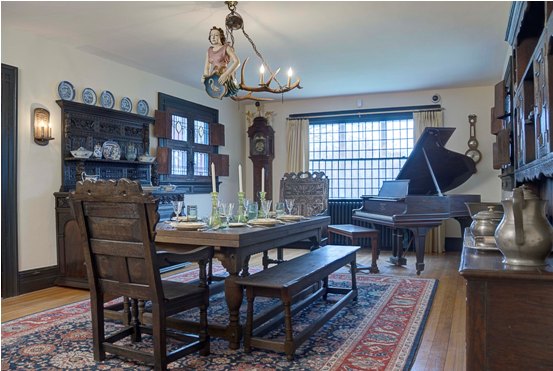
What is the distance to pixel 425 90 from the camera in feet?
23.5

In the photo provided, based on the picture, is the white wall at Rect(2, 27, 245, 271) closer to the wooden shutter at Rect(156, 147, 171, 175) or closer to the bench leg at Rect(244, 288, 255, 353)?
the wooden shutter at Rect(156, 147, 171, 175)

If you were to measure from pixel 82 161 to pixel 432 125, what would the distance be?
17.6 ft

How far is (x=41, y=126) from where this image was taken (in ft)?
14.5

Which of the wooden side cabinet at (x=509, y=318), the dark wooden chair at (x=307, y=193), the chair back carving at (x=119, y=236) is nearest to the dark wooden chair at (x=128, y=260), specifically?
the chair back carving at (x=119, y=236)

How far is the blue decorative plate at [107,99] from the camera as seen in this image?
5.18 meters

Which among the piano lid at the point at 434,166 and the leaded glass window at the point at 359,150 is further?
the leaded glass window at the point at 359,150

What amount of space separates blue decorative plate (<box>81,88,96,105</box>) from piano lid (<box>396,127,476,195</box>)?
395 cm

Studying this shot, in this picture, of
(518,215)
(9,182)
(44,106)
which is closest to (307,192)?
(44,106)

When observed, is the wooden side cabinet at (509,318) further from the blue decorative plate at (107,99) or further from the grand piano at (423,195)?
the blue decorative plate at (107,99)

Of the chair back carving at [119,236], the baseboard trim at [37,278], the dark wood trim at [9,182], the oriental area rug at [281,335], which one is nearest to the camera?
the chair back carving at [119,236]

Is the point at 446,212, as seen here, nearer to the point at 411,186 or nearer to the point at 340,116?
the point at 411,186

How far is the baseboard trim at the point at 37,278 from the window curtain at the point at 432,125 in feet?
17.8

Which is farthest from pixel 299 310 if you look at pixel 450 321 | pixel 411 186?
Result: pixel 411 186

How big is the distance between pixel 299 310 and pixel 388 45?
127 inches
